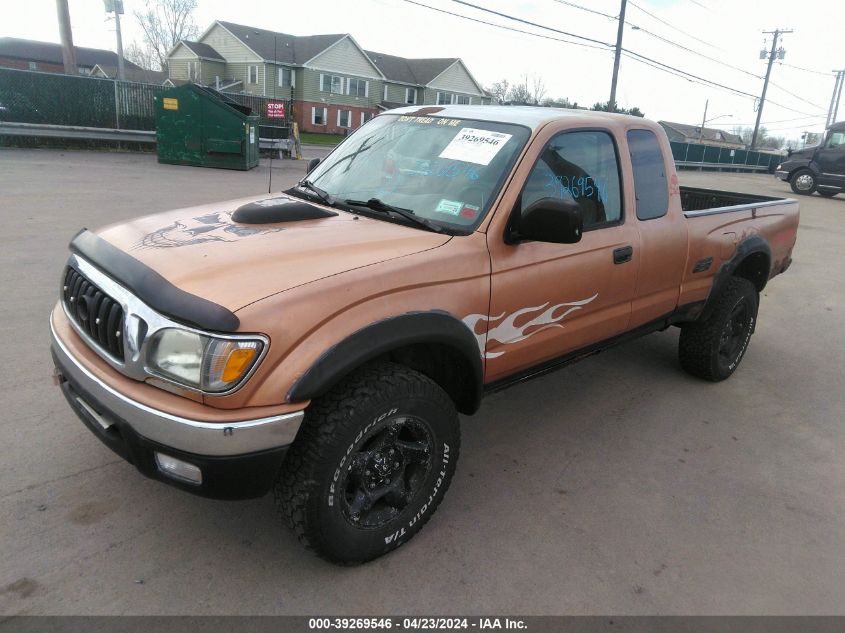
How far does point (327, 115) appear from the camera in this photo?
46938 millimetres

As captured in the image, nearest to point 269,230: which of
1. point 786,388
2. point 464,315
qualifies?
point 464,315

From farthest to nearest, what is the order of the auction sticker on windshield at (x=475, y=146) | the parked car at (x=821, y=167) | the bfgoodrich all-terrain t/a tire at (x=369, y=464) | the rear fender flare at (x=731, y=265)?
the parked car at (x=821, y=167)
the rear fender flare at (x=731, y=265)
the auction sticker on windshield at (x=475, y=146)
the bfgoodrich all-terrain t/a tire at (x=369, y=464)

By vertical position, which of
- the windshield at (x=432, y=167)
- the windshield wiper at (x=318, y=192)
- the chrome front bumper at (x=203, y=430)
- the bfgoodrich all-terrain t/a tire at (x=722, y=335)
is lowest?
the bfgoodrich all-terrain t/a tire at (x=722, y=335)

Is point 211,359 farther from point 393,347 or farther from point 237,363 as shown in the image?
point 393,347

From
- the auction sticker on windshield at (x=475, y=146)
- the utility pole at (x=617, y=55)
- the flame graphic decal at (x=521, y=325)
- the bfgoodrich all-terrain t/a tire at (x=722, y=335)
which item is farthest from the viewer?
the utility pole at (x=617, y=55)

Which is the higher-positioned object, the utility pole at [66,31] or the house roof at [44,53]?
the house roof at [44,53]

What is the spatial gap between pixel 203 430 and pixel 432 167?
5.71ft

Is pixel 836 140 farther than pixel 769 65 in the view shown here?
No

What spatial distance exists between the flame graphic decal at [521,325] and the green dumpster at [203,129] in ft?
47.3

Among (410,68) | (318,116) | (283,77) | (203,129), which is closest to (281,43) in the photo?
(283,77)

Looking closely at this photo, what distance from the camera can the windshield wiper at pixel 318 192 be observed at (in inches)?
126

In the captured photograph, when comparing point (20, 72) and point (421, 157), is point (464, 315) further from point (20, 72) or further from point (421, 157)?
point (20, 72)

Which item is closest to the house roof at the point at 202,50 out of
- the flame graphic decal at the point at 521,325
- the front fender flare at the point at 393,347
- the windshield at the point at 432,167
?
the windshield at the point at 432,167

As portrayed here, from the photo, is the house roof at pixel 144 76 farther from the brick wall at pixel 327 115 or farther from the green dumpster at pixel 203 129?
the green dumpster at pixel 203 129
